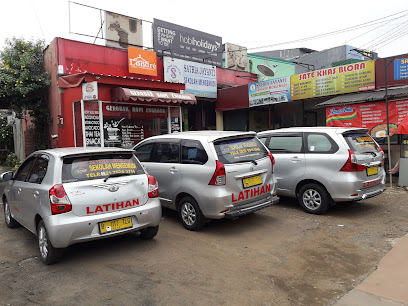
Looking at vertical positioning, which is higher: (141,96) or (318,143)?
(141,96)

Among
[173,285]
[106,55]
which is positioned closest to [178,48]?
[106,55]

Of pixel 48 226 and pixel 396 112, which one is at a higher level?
pixel 396 112

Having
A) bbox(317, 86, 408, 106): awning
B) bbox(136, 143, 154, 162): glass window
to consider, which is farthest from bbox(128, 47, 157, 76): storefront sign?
bbox(317, 86, 408, 106): awning

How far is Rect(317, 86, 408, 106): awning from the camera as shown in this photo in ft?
29.6

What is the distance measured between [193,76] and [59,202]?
34.6 ft

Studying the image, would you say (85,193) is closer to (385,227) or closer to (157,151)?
(157,151)

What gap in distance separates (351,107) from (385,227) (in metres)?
5.49

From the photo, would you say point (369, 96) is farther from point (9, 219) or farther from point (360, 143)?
point (9, 219)

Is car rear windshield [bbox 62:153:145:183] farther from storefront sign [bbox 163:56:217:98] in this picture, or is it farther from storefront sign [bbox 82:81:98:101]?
storefront sign [bbox 163:56:217:98]

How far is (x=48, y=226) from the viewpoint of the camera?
3920 mm

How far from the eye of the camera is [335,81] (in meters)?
10.7

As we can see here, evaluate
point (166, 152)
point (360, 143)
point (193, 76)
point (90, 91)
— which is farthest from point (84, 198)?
point (193, 76)

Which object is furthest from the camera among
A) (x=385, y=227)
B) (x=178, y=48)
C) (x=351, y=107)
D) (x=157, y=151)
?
(x=178, y=48)

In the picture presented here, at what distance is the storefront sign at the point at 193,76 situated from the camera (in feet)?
42.5
